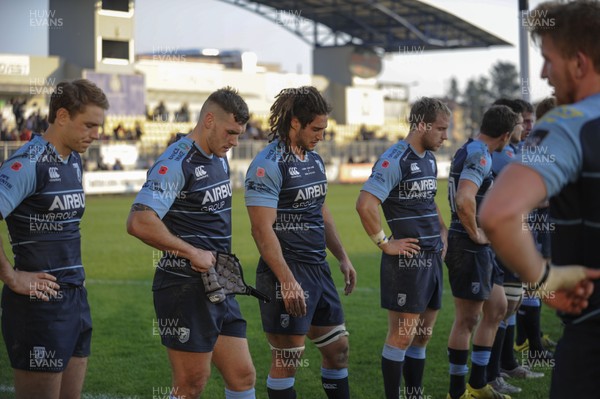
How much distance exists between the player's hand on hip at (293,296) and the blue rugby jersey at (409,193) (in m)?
1.26

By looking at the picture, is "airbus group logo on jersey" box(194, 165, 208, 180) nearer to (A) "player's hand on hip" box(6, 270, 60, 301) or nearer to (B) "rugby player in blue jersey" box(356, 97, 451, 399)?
(A) "player's hand on hip" box(6, 270, 60, 301)

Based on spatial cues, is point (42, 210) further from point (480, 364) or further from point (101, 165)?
point (101, 165)

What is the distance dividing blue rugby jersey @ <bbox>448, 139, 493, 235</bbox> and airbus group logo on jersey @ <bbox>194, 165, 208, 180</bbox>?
2.56m

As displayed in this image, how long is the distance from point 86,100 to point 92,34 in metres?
39.8

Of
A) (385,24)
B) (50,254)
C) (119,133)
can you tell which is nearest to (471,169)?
(50,254)

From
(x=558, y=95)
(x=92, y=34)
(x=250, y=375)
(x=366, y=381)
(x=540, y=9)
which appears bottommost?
(x=366, y=381)

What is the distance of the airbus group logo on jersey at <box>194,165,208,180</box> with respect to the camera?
4.93 metres

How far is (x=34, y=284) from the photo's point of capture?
450 cm

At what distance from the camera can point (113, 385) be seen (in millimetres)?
7305

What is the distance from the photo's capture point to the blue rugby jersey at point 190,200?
4.86 meters

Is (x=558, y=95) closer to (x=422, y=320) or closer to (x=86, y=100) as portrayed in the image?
(x=86, y=100)

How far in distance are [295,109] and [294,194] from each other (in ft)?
1.92

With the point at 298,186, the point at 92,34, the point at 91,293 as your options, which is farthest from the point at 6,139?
the point at 298,186

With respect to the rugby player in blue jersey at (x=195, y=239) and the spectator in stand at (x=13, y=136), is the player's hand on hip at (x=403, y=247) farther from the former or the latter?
the spectator in stand at (x=13, y=136)
